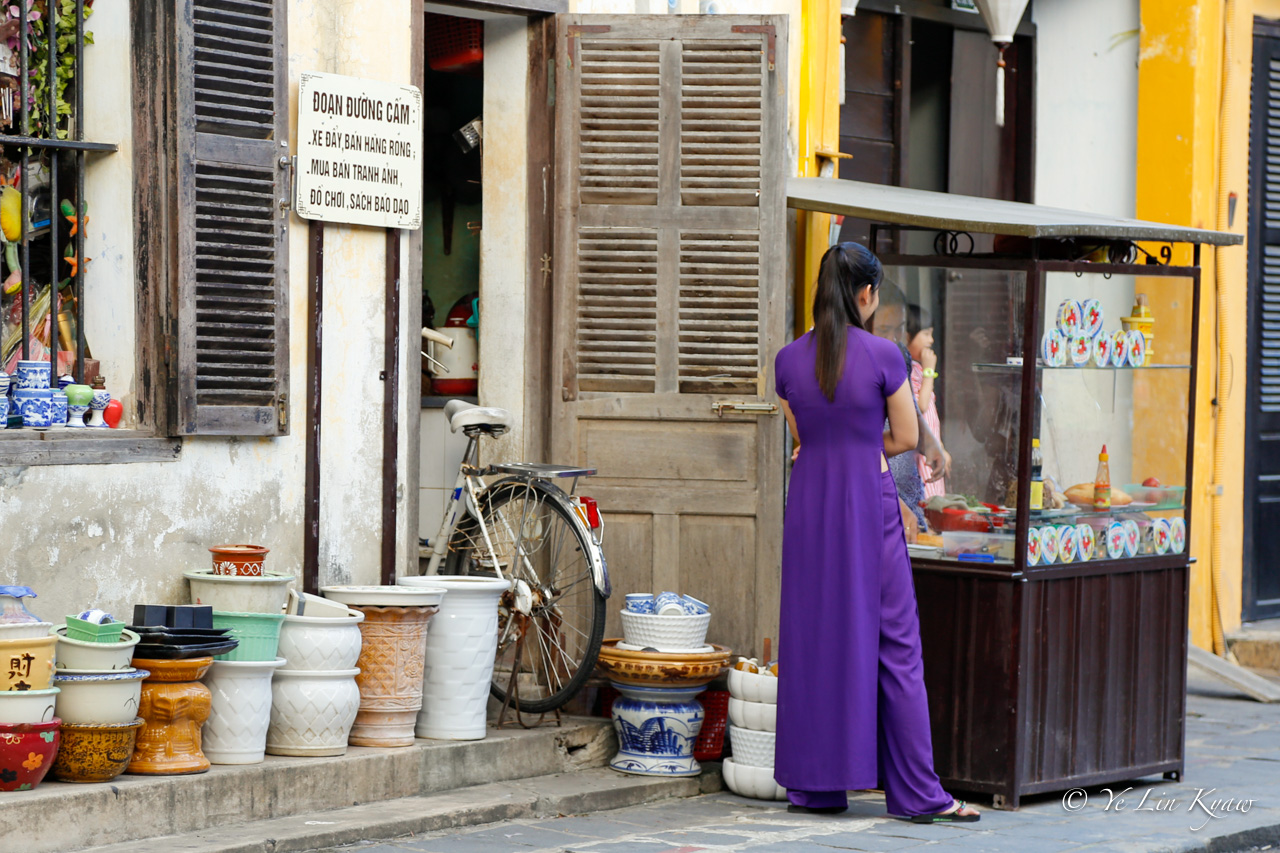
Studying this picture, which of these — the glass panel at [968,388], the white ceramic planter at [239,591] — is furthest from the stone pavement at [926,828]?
the glass panel at [968,388]

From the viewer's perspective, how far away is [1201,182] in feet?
32.4

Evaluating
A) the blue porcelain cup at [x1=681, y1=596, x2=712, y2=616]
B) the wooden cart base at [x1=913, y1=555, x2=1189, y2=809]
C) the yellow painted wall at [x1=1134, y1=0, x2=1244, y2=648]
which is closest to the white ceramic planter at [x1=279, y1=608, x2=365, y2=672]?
the blue porcelain cup at [x1=681, y1=596, x2=712, y2=616]

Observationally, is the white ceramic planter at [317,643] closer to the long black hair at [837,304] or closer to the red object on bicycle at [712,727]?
the red object on bicycle at [712,727]

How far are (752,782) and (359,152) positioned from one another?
282 centimetres

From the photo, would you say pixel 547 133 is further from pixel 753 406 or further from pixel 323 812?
pixel 323 812

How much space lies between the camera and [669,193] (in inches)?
274

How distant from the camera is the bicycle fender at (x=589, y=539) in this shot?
6.44m

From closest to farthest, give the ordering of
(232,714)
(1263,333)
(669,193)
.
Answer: (232,714)
(669,193)
(1263,333)

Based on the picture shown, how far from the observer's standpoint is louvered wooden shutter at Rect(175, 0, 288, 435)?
580 cm

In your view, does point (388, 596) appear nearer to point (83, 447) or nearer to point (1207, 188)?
point (83, 447)

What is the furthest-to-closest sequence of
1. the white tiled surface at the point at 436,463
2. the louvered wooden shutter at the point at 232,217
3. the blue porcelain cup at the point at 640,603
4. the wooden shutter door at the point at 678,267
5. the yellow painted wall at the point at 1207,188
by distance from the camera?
the yellow painted wall at the point at 1207,188
the white tiled surface at the point at 436,463
the wooden shutter door at the point at 678,267
the blue porcelain cup at the point at 640,603
the louvered wooden shutter at the point at 232,217

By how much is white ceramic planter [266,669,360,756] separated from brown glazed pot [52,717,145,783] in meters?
0.67

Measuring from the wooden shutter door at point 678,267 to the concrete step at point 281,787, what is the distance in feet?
3.13

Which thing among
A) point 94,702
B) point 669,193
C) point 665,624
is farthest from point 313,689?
→ point 669,193
